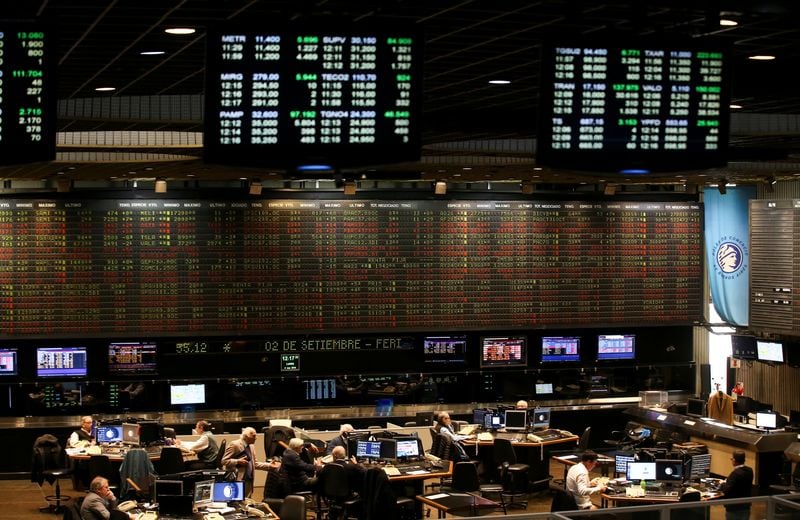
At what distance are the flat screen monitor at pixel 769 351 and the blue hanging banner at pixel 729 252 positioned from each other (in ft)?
7.07

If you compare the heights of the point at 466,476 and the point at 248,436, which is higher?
the point at 248,436

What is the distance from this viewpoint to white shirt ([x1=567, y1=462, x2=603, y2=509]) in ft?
40.4

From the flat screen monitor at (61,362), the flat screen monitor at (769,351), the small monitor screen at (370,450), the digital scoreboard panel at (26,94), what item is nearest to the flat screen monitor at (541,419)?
the small monitor screen at (370,450)

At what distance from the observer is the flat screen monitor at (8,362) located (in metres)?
17.3

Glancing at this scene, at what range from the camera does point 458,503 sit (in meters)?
12.1

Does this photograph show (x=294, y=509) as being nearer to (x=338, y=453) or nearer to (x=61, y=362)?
(x=338, y=453)

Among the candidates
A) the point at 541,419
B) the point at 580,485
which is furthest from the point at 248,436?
the point at 541,419

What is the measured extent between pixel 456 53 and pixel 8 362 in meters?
11.5

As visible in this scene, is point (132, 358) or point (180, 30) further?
point (132, 358)

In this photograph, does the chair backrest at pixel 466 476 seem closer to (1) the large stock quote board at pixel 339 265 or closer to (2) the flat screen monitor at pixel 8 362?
(1) the large stock quote board at pixel 339 265

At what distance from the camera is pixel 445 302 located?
18.8m

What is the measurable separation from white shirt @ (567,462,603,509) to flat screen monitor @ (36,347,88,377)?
27.1ft

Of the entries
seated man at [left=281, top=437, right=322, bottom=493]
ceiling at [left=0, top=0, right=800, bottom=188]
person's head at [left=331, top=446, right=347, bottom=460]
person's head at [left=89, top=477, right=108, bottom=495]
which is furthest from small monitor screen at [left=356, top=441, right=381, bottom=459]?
person's head at [left=89, top=477, right=108, bottom=495]

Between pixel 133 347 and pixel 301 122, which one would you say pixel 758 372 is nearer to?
pixel 133 347
